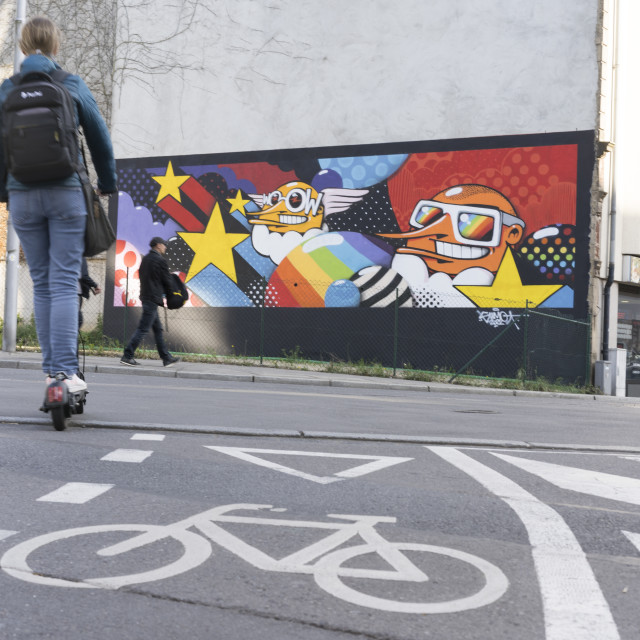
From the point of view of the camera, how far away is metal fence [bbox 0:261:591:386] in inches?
729

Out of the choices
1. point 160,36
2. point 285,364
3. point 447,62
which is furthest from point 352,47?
point 285,364

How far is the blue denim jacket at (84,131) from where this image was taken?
5.23 m

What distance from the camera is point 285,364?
18.4m

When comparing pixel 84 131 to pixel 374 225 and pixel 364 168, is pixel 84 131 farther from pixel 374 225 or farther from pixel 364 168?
pixel 364 168

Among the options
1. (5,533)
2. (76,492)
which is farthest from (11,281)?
(5,533)

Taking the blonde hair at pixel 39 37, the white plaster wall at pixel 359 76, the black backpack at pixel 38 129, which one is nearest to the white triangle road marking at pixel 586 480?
the black backpack at pixel 38 129

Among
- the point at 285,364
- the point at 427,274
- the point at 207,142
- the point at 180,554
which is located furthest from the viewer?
the point at 207,142

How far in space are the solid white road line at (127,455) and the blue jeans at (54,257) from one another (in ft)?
2.76

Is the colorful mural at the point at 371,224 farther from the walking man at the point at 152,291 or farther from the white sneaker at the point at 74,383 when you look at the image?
the white sneaker at the point at 74,383

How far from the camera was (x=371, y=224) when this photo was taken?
2020cm

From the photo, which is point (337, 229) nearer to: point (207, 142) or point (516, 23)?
point (207, 142)

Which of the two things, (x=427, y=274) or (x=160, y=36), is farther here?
(x=160, y=36)

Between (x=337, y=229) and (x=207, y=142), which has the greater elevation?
(x=207, y=142)

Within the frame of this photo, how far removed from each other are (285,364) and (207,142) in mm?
6661
